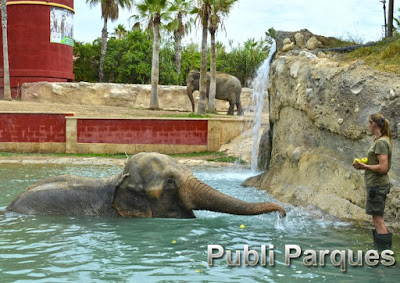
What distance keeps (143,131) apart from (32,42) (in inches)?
595

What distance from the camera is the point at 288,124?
12.3 metres

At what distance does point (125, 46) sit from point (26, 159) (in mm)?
23287

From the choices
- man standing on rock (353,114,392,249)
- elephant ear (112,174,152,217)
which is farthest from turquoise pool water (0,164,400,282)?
man standing on rock (353,114,392,249)

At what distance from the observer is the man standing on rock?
6666mm

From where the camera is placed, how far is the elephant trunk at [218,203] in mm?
7312

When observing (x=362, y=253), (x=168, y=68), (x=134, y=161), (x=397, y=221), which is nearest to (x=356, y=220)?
(x=397, y=221)

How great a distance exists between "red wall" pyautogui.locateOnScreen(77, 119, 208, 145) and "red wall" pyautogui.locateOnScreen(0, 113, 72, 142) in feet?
3.10

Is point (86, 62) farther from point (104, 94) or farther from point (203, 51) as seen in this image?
point (203, 51)

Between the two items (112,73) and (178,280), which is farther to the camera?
(112,73)

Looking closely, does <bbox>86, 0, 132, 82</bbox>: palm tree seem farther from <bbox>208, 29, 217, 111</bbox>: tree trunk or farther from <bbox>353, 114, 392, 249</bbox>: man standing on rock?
<bbox>353, 114, 392, 249</bbox>: man standing on rock

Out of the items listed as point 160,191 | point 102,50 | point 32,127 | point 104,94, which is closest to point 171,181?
point 160,191

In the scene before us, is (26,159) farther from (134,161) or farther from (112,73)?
(112,73)

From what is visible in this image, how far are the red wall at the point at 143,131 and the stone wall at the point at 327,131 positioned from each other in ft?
32.3

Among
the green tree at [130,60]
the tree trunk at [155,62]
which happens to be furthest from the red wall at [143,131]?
the green tree at [130,60]
